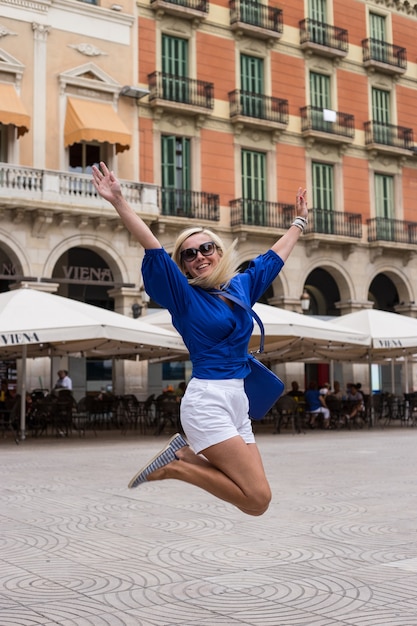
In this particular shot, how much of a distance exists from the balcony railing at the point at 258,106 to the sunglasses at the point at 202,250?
22.0 meters

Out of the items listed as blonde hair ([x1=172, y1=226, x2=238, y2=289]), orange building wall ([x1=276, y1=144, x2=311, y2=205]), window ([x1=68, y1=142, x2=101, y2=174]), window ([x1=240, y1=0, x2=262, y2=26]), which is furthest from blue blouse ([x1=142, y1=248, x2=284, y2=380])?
window ([x1=240, y1=0, x2=262, y2=26])

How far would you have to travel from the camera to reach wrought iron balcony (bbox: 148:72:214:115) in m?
23.6

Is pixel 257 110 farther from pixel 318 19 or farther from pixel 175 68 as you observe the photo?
pixel 318 19

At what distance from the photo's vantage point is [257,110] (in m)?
25.9

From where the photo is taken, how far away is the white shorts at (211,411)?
3598 mm

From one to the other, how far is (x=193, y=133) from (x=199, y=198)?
212cm

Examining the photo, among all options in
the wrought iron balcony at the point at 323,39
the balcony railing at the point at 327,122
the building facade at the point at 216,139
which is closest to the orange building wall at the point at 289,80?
the building facade at the point at 216,139

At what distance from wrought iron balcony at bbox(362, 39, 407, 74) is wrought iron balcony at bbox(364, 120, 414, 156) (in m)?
2.06

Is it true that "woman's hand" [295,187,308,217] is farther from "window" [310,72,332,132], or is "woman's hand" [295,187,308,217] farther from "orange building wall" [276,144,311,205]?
"window" [310,72,332,132]

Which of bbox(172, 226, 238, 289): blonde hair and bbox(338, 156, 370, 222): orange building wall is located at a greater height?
bbox(338, 156, 370, 222): orange building wall

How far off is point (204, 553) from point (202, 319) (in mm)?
2174

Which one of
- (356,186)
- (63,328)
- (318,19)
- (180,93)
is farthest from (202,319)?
(318,19)

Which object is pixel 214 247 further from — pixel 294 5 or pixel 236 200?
pixel 294 5

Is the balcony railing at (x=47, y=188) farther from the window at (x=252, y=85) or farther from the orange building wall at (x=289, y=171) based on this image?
the orange building wall at (x=289, y=171)
